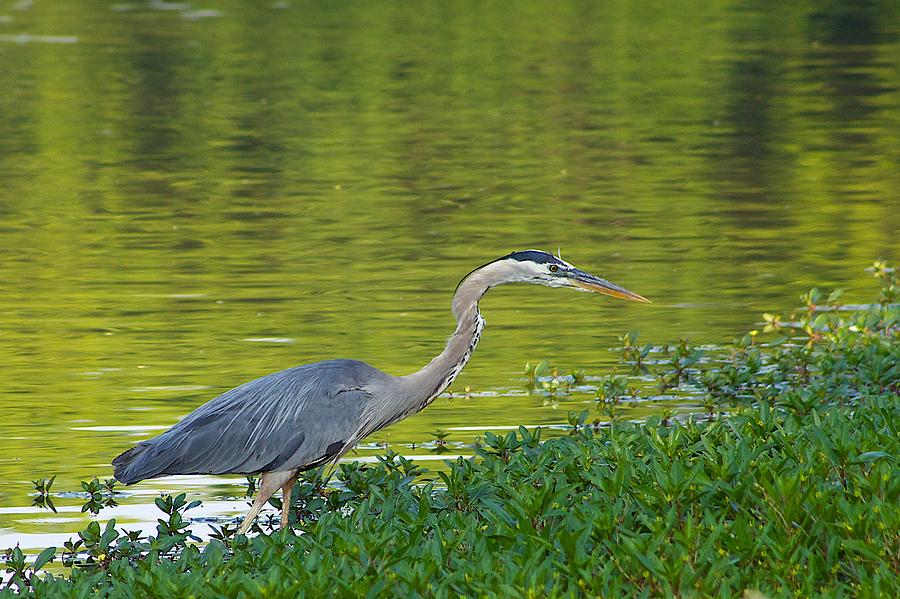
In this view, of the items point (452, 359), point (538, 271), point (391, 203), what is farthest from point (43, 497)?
point (391, 203)

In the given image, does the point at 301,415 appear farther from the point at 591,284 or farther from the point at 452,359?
the point at 591,284

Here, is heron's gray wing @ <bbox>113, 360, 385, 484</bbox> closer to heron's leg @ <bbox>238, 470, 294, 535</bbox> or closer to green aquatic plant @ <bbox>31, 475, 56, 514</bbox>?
heron's leg @ <bbox>238, 470, 294, 535</bbox>

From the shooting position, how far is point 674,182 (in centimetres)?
1881

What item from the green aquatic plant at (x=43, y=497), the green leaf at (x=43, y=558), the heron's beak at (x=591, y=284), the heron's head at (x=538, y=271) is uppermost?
the heron's head at (x=538, y=271)

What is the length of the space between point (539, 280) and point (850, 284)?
604 centimetres

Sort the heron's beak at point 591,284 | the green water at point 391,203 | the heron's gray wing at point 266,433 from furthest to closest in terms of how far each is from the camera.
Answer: the green water at point 391,203
the heron's beak at point 591,284
the heron's gray wing at point 266,433

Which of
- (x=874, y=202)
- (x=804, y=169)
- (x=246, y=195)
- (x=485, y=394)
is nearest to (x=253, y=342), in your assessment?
(x=485, y=394)

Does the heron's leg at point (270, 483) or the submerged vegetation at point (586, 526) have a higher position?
the submerged vegetation at point (586, 526)

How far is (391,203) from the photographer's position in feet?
59.4

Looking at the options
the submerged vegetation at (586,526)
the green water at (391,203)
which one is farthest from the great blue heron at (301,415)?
the green water at (391,203)

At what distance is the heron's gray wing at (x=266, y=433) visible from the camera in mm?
8086

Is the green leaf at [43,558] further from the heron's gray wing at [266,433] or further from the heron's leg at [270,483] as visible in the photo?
the heron's leg at [270,483]

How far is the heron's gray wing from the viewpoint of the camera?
26.5 feet

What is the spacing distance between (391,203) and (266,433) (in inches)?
399
